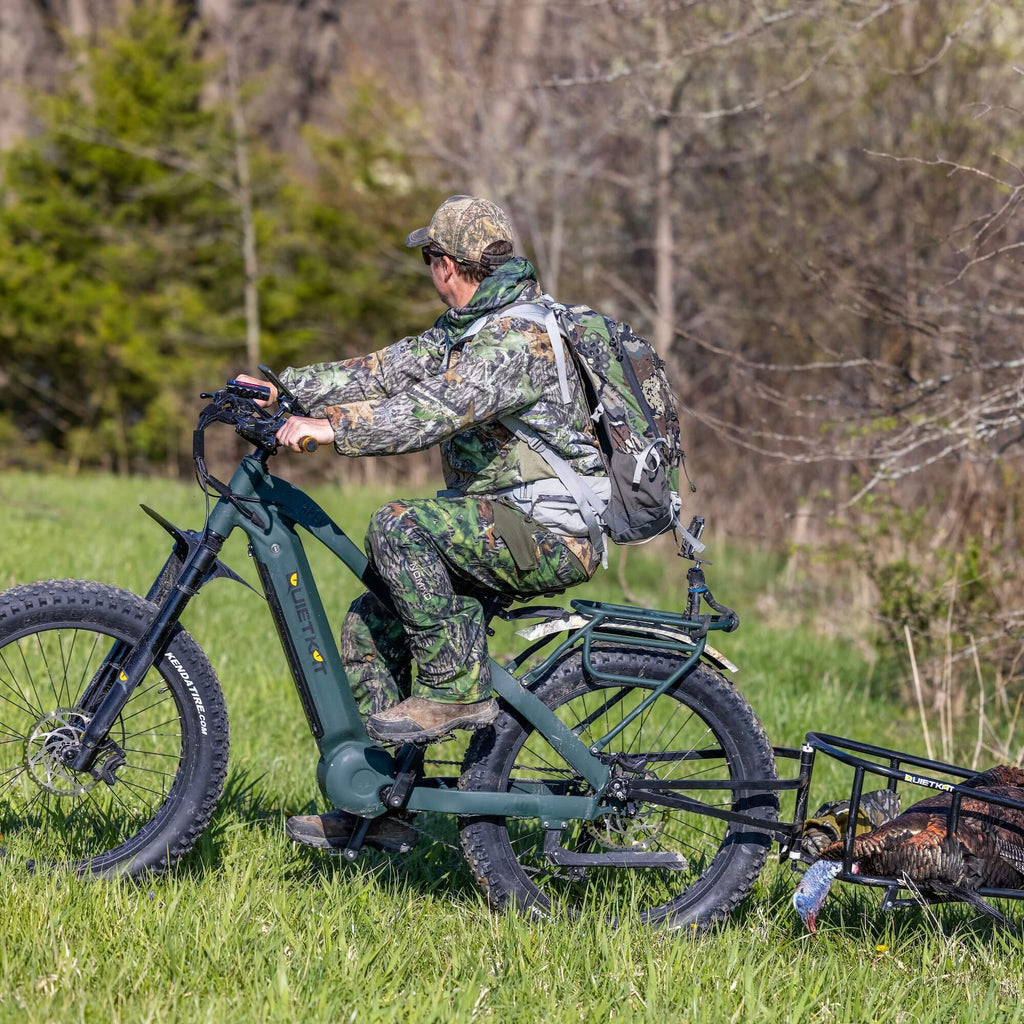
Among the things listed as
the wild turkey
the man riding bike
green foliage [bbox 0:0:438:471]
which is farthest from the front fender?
green foliage [bbox 0:0:438:471]

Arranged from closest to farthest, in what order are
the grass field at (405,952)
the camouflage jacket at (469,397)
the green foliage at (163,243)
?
1. the grass field at (405,952)
2. the camouflage jacket at (469,397)
3. the green foliage at (163,243)

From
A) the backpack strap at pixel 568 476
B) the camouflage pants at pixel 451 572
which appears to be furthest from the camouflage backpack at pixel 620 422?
the camouflage pants at pixel 451 572

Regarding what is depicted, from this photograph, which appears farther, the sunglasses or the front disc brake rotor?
the sunglasses

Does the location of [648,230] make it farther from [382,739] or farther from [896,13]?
[382,739]

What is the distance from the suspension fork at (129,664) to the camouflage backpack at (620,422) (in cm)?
102

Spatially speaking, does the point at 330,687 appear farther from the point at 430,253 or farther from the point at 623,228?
the point at 623,228

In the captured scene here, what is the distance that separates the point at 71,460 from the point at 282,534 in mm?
21637

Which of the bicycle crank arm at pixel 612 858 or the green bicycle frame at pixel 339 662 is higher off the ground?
the green bicycle frame at pixel 339 662

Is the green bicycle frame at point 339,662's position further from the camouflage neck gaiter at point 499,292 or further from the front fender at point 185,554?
the camouflage neck gaiter at point 499,292

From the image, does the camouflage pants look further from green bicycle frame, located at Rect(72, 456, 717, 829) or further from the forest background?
the forest background

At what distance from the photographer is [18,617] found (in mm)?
3639

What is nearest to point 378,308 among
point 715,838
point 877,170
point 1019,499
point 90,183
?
point 90,183

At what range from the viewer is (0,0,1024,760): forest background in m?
7.70

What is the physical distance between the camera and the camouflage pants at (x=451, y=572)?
3666 mm
